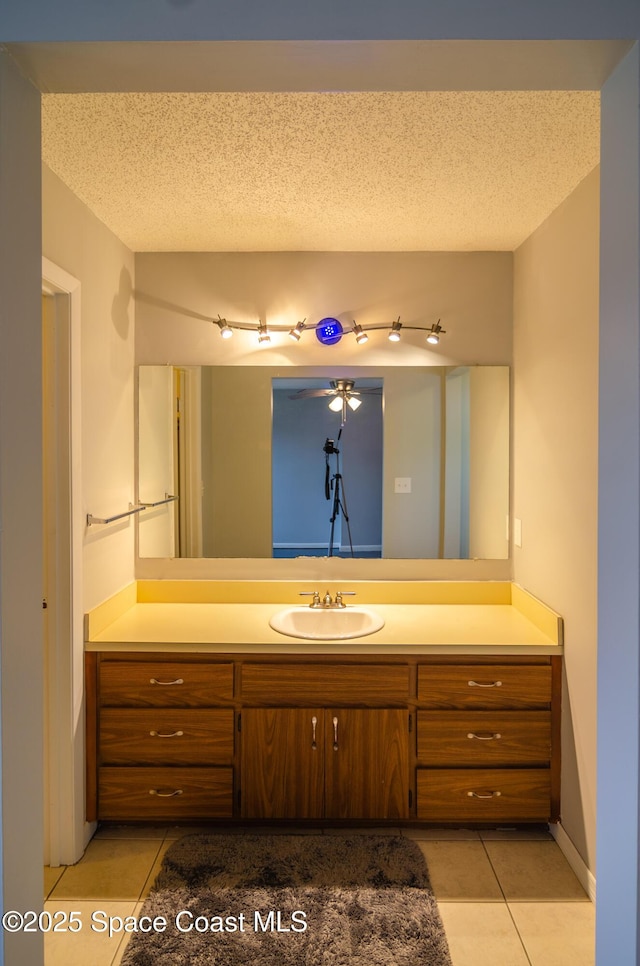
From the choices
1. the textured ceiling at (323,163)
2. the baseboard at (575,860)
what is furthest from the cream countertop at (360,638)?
the textured ceiling at (323,163)

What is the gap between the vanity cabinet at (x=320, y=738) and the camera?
7.68 ft

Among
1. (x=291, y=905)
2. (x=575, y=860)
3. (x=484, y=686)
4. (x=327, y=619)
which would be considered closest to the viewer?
(x=291, y=905)

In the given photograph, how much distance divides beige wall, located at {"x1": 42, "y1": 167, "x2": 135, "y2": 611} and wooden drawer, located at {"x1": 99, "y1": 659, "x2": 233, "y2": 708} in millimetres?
303

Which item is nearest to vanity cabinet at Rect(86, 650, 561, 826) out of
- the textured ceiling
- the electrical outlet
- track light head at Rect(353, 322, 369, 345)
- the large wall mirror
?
the large wall mirror

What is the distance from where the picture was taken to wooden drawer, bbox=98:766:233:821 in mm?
2355

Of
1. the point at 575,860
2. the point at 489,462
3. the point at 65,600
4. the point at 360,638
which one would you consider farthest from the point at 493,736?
the point at 65,600

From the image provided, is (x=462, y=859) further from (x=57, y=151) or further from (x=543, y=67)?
(x=57, y=151)

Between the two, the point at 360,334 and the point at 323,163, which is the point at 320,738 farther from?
the point at 323,163

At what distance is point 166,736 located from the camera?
7.75 ft

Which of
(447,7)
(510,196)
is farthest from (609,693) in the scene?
(510,196)

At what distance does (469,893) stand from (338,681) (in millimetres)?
819

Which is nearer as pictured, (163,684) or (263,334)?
(163,684)

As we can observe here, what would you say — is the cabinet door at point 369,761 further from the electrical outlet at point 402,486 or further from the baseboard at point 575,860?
the electrical outlet at point 402,486

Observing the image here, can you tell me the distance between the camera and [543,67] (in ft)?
3.82
